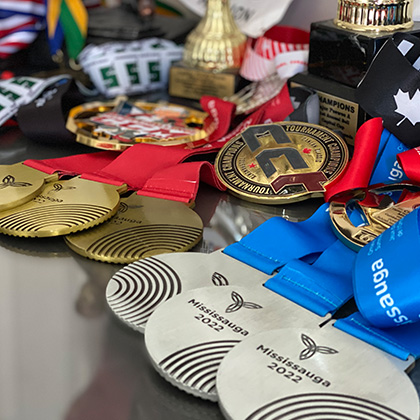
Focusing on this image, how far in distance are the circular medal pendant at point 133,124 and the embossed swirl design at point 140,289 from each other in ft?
1.22

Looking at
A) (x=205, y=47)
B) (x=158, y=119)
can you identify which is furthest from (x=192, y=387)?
(x=205, y=47)

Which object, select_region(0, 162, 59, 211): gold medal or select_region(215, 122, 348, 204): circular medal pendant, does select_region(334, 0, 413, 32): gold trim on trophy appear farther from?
select_region(0, 162, 59, 211): gold medal

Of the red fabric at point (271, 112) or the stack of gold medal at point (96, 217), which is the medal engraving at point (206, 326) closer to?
the stack of gold medal at point (96, 217)

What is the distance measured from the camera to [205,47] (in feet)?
4.43

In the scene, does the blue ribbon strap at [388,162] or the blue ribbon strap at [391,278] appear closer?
the blue ribbon strap at [391,278]

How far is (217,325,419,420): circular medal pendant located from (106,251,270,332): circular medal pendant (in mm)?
116

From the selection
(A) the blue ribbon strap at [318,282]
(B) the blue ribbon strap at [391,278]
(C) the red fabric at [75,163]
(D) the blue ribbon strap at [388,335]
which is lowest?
(C) the red fabric at [75,163]

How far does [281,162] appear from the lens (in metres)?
0.95

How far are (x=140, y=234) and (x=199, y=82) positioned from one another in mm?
632

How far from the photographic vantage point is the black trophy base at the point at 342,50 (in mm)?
1004

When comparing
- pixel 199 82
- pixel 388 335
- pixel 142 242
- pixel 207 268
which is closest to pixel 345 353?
pixel 388 335

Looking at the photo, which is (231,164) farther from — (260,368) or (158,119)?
(260,368)

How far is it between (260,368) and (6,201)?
1.51 feet

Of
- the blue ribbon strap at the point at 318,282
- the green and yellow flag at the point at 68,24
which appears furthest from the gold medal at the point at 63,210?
the green and yellow flag at the point at 68,24
